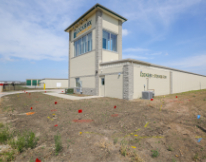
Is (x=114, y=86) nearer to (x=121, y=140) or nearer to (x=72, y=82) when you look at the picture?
(x=121, y=140)

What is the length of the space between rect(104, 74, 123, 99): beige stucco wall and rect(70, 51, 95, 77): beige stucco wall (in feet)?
10.2

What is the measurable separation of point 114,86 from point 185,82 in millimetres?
17746

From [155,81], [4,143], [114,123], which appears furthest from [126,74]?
[4,143]

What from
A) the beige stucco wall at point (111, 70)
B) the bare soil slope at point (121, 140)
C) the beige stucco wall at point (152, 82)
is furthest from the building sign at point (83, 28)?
the bare soil slope at point (121, 140)

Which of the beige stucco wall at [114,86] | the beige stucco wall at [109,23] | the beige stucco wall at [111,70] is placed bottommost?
the beige stucco wall at [114,86]

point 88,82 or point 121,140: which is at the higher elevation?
point 88,82

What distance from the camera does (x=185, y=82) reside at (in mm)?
23234

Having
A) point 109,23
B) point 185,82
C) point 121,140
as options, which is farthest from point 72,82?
point 185,82

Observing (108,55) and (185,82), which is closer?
(108,55)

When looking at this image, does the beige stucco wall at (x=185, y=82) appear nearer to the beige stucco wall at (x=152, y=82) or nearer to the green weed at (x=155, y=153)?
the beige stucco wall at (x=152, y=82)

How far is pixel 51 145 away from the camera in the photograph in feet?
11.7

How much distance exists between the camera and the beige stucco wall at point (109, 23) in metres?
16.6

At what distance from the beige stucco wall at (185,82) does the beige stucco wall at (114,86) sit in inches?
467

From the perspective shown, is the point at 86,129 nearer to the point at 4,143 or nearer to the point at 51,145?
the point at 51,145
